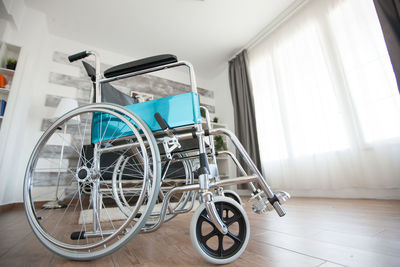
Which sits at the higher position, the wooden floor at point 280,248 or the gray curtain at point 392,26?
the gray curtain at point 392,26

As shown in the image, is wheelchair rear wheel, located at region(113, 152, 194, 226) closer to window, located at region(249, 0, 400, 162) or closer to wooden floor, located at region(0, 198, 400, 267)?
wooden floor, located at region(0, 198, 400, 267)

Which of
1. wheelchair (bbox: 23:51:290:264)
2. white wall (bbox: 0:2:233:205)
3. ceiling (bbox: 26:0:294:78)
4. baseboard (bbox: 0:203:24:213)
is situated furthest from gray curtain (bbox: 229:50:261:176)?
baseboard (bbox: 0:203:24:213)

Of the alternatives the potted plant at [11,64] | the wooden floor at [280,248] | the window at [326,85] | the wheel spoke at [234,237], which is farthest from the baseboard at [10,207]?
the window at [326,85]

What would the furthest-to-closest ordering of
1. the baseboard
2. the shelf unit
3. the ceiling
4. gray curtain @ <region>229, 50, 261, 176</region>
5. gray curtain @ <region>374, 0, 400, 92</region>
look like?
gray curtain @ <region>229, 50, 261, 176</region> < the ceiling < the shelf unit < the baseboard < gray curtain @ <region>374, 0, 400, 92</region>

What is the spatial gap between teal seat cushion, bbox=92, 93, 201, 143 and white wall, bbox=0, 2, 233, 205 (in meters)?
1.73

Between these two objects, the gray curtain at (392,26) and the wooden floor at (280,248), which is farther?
the gray curtain at (392,26)

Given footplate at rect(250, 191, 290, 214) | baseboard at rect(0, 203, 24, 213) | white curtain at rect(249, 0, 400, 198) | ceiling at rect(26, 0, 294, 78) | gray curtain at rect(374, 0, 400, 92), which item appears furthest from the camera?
ceiling at rect(26, 0, 294, 78)

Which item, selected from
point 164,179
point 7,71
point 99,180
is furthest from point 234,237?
point 7,71

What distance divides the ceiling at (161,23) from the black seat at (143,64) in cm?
208

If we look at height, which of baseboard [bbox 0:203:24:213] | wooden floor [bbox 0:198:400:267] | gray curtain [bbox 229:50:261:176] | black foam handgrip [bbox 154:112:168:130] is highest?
gray curtain [bbox 229:50:261:176]

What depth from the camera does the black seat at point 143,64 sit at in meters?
0.67

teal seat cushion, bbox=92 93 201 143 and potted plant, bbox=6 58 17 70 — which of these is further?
potted plant, bbox=6 58 17 70

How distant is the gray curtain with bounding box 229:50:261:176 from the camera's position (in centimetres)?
281

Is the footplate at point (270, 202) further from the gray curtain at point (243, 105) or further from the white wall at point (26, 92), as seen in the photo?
the white wall at point (26, 92)
